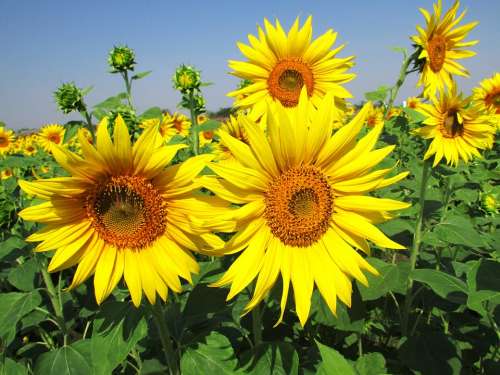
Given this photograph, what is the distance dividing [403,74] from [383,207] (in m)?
2.70

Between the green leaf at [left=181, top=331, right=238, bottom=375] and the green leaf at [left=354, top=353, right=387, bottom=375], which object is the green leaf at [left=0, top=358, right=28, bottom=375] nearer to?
the green leaf at [left=181, top=331, right=238, bottom=375]

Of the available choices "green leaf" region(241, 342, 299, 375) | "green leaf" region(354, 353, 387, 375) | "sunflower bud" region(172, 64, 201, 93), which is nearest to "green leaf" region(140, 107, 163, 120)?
"sunflower bud" region(172, 64, 201, 93)

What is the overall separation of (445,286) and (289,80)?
2.17 m

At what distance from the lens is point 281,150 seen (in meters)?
1.94

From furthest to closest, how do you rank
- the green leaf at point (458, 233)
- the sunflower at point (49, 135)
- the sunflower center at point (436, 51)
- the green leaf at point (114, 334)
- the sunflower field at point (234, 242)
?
the sunflower at point (49, 135)
the sunflower center at point (436, 51)
the green leaf at point (458, 233)
the green leaf at point (114, 334)
the sunflower field at point (234, 242)

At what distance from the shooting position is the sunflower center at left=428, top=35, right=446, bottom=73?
4027mm

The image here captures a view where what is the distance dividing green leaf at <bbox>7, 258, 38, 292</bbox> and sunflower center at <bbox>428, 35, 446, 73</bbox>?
410 centimetres

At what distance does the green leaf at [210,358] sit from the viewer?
84.5 inches

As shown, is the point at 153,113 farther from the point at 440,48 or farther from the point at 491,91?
the point at 491,91

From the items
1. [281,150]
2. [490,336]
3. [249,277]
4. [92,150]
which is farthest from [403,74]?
[92,150]

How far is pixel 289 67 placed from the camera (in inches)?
141

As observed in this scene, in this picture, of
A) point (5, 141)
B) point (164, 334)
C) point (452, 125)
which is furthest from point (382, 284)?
point (5, 141)

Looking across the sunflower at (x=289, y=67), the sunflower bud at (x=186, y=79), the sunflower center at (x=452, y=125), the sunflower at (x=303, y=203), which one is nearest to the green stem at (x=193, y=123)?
the sunflower bud at (x=186, y=79)

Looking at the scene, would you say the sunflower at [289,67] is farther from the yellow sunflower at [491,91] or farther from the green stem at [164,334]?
the yellow sunflower at [491,91]
